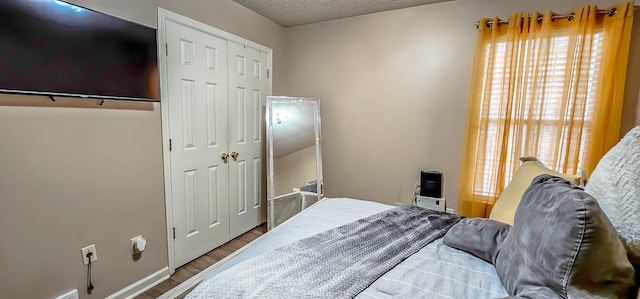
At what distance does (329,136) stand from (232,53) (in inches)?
52.8

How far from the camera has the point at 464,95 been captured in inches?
102

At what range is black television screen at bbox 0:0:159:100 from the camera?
53.1 inches

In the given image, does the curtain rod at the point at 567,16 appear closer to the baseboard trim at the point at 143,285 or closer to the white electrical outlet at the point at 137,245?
the white electrical outlet at the point at 137,245

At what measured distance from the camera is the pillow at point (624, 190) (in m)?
0.79

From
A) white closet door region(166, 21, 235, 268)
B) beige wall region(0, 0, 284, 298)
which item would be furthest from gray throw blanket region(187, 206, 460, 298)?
white closet door region(166, 21, 235, 268)

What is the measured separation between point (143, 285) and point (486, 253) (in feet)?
7.29

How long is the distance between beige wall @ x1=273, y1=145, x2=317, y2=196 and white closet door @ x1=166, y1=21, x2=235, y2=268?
0.61 metres

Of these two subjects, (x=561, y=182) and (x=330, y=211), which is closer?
(x=561, y=182)

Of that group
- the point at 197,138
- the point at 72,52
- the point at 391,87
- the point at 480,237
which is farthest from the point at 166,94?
the point at 480,237

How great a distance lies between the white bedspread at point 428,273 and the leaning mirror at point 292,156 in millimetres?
1436

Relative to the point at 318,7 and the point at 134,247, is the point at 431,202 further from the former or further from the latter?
the point at 134,247

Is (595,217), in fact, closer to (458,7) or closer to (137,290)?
(458,7)

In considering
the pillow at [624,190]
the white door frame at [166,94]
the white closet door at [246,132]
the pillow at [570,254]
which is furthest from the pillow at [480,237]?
the white closet door at [246,132]

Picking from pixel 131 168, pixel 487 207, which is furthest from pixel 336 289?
pixel 487 207
